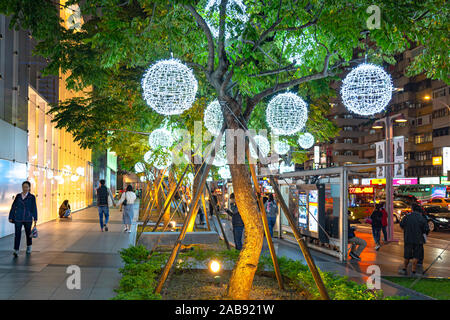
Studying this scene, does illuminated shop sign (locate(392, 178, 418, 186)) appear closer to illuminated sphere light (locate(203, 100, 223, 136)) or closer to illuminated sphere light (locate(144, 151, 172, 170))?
illuminated sphere light (locate(144, 151, 172, 170))

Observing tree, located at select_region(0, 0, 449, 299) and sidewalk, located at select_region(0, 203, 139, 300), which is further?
sidewalk, located at select_region(0, 203, 139, 300)

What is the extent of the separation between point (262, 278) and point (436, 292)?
11.5ft

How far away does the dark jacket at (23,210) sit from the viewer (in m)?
11.2

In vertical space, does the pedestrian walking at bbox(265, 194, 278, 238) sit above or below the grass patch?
above

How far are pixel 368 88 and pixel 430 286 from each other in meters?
4.70

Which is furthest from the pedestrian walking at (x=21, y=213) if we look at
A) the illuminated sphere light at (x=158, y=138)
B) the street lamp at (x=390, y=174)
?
the street lamp at (x=390, y=174)

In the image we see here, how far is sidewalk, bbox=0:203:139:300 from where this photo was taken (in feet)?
24.3

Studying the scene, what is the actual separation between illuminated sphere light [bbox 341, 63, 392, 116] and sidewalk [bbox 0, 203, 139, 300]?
5.18m

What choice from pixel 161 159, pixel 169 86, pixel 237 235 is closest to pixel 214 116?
pixel 169 86

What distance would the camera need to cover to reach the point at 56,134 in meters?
27.2

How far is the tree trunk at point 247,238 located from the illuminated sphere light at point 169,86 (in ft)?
4.39

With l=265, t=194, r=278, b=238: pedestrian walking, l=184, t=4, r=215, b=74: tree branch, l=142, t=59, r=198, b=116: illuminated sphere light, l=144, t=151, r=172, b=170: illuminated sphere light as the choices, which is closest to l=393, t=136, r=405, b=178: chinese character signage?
l=265, t=194, r=278, b=238: pedestrian walking
